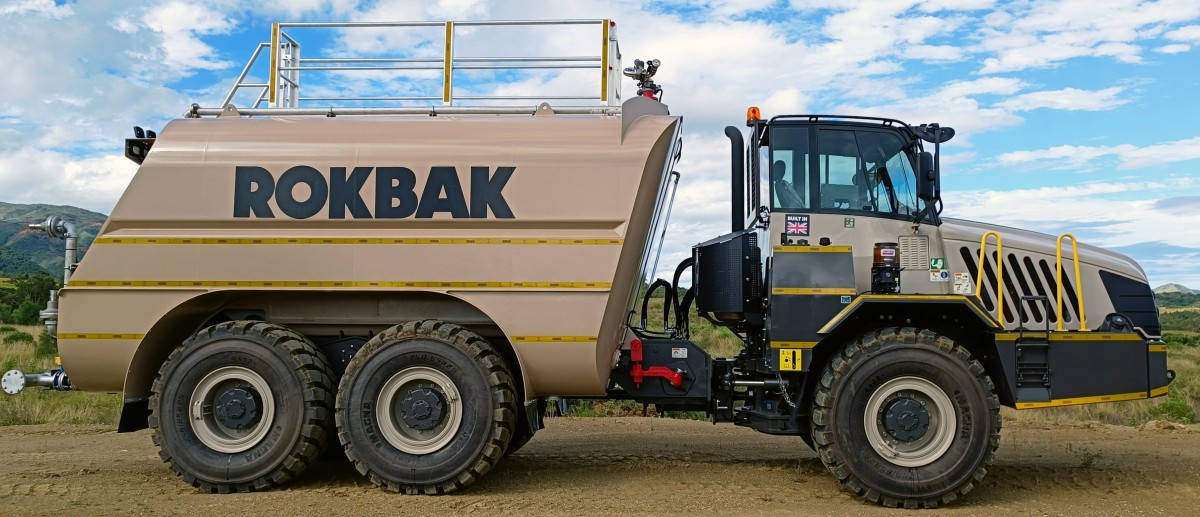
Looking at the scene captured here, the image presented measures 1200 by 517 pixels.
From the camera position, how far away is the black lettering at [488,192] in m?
7.59

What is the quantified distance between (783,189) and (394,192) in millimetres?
3468

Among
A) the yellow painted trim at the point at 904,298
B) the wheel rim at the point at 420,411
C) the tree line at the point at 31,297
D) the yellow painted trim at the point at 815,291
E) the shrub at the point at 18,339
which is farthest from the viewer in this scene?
the shrub at the point at 18,339

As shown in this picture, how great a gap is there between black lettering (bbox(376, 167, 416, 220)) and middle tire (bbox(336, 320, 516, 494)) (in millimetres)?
976

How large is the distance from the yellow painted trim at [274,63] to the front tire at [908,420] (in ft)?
19.0

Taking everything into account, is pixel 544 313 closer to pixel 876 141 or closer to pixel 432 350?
pixel 432 350

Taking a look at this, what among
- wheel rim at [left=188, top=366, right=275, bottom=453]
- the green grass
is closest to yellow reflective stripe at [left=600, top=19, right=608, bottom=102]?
wheel rim at [left=188, top=366, right=275, bottom=453]

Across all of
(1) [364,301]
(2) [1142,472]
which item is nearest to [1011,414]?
(2) [1142,472]

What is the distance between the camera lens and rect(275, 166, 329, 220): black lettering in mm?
7699

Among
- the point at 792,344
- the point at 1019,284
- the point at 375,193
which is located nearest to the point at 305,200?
the point at 375,193

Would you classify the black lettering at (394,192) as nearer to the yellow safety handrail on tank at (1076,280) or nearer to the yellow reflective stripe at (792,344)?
the yellow reflective stripe at (792,344)

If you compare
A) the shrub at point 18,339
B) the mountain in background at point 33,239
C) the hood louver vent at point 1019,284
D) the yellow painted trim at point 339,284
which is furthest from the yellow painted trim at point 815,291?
the shrub at point 18,339

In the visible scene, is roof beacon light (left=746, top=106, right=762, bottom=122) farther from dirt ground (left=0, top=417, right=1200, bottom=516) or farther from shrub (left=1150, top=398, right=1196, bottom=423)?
shrub (left=1150, top=398, right=1196, bottom=423)

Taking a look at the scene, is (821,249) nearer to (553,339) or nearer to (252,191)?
(553,339)

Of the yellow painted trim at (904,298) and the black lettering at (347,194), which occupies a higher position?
the black lettering at (347,194)
